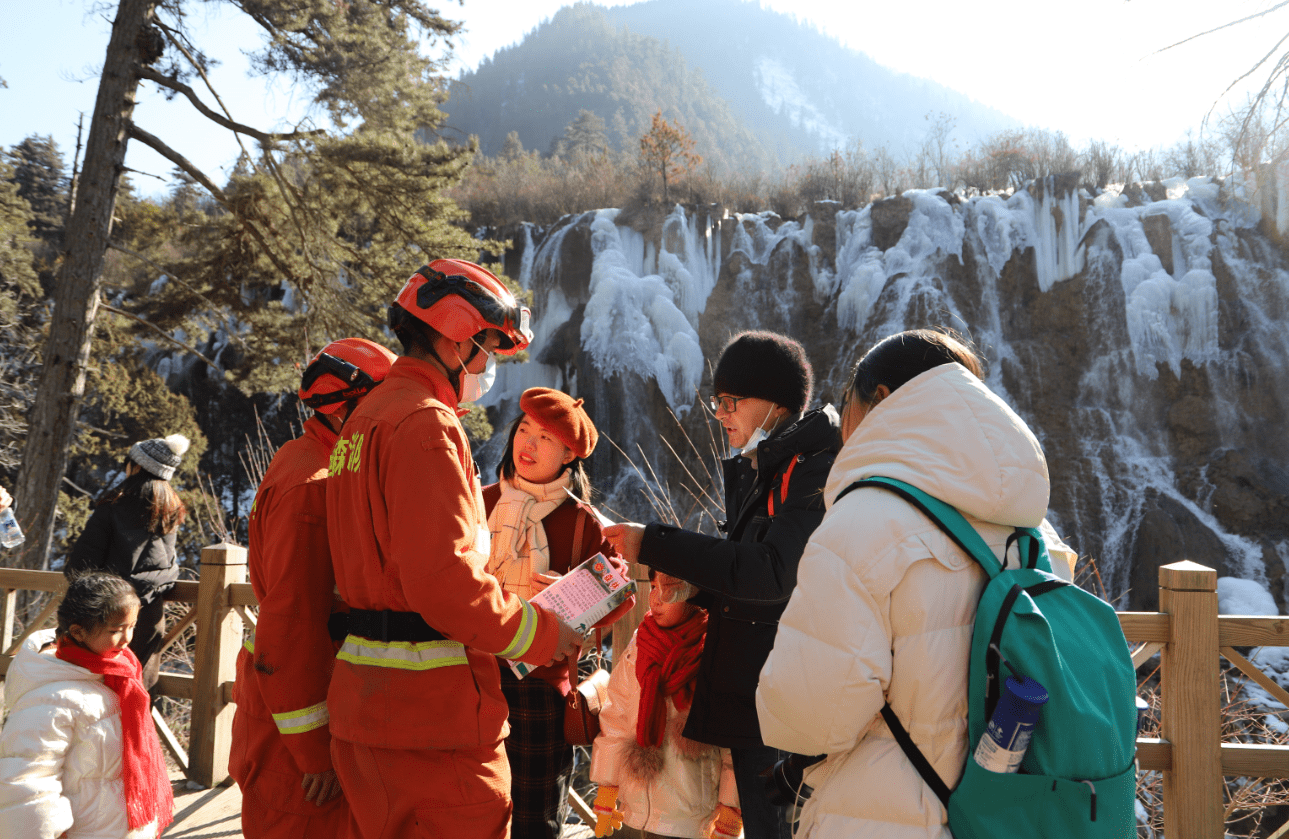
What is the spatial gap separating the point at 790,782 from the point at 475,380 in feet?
3.75

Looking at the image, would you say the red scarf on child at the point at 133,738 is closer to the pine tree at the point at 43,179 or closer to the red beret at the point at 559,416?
the red beret at the point at 559,416

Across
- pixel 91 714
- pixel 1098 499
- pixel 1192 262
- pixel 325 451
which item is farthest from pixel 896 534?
pixel 1192 262

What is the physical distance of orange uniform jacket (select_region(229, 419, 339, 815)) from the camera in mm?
1838

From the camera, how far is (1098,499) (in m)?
15.1

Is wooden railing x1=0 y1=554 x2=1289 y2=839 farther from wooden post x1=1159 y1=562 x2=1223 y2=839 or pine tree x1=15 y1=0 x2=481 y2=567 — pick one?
pine tree x1=15 y1=0 x2=481 y2=567

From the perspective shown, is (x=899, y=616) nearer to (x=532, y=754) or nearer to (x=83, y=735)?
(x=532, y=754)

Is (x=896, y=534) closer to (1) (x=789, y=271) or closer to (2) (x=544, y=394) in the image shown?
(2) (x=544, y=394)

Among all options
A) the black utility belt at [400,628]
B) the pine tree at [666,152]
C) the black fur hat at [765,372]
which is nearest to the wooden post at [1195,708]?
the black fur hat at [765,372]

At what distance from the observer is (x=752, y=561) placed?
6.10 ft

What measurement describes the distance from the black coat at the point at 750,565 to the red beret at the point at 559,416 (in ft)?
1.71

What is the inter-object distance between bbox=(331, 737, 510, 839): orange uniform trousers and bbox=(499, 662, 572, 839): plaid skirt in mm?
582

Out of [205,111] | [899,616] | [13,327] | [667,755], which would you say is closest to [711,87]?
[13,327]

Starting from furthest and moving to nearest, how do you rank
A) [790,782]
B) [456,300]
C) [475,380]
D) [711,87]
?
[711,87]
[475,380]
[456,300]
[790,782]

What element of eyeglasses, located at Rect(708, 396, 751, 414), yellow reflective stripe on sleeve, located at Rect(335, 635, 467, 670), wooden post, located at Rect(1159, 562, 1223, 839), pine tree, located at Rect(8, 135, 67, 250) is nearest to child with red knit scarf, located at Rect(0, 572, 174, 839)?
yellow reflective stripe on sleeve, located at Rect(335, 635, 467, 670)
